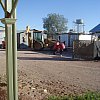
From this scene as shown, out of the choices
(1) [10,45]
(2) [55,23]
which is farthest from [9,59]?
(2) [55,23]

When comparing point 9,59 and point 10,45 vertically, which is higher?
point 10,45

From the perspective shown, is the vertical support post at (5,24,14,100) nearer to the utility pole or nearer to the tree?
the utility pole

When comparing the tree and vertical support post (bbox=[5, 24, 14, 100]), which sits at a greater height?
the tree

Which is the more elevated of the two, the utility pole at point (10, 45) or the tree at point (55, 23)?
the tree at point (55, 23)

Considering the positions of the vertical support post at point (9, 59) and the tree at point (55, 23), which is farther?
the tree at point (55, 23)

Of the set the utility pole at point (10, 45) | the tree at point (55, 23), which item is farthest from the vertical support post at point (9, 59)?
the tree at point (55, 23)

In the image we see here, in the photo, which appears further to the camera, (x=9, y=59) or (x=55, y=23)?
(x=55, y=23)

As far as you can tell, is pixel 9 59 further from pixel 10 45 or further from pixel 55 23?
pixel 55 23

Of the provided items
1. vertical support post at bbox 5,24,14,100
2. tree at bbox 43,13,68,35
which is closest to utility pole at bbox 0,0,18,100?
vertical support post at bbox 5,24,14,100

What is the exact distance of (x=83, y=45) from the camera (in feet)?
80.5

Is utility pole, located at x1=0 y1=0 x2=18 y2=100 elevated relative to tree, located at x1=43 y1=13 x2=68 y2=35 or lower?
lower

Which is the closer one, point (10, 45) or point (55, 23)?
point (10, 45)

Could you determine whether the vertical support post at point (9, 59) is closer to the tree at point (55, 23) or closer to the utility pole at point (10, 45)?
the utility pole at point (10, 45)

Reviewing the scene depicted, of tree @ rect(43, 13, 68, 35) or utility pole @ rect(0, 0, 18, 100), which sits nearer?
utility pole @ rect(0, 0, 18, 100)
